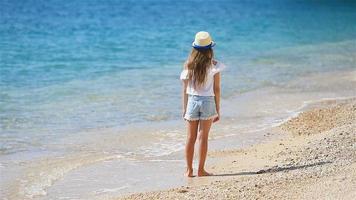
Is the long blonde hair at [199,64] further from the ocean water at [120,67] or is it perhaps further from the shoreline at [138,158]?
the ocean water at [120,67]

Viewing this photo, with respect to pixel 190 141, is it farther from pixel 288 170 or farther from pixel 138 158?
pixel 138 158

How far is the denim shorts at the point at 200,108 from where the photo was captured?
27.1 feet

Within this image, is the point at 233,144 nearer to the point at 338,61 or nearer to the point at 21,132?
the point at 21,132

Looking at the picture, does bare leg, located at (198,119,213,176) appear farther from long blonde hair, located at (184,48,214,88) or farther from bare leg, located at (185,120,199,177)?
long blonde hair, located at (184,48,214,88)

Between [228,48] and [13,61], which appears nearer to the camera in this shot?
[13,61]

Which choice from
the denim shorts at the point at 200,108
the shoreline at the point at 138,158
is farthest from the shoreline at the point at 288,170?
the denim shorts at the point at 200,108

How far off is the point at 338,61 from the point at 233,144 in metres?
13.2

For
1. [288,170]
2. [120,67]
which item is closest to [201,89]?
[288,170]

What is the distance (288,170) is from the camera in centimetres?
807

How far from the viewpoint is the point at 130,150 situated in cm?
1027

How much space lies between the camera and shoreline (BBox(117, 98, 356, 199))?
7.06 meters

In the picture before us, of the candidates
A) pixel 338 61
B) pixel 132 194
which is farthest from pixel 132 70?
pixel 132 194

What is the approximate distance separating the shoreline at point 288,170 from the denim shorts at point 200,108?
2.36ft

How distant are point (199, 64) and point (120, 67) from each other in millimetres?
13170
